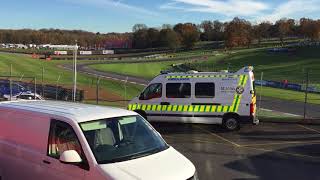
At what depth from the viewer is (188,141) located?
17.1 meters

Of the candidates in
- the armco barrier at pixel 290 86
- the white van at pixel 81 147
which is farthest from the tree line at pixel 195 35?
the white van at pixel 81 147

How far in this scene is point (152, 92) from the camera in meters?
20.3

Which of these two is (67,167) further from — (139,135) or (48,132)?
(139,135)

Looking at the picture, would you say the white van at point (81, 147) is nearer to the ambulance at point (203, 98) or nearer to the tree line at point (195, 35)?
the ambulance at point (203, 98)

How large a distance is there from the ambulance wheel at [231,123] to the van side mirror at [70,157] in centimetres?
1331

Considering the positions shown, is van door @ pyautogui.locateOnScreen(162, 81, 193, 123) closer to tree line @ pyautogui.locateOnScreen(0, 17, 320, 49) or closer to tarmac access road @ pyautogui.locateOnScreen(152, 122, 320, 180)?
tarmac access road @ pyautogui.locateOnScreen(152, 122, 320, 180)

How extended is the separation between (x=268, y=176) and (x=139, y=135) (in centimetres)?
553

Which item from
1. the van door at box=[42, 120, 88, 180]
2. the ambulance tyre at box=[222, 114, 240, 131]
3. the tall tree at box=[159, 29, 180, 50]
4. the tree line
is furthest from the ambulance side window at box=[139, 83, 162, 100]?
the tall tree at box=[159, 29, 180, 50]

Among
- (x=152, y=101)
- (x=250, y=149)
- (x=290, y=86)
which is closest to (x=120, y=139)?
(x=250, y=149)

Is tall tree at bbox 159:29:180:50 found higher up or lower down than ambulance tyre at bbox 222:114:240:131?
higher up

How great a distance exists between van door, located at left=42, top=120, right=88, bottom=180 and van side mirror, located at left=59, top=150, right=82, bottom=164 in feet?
0.37

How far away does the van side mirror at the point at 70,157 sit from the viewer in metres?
6.52

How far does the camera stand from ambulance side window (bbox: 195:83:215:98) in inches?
766

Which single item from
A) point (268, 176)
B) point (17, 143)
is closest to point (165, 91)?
point (268, 176)
